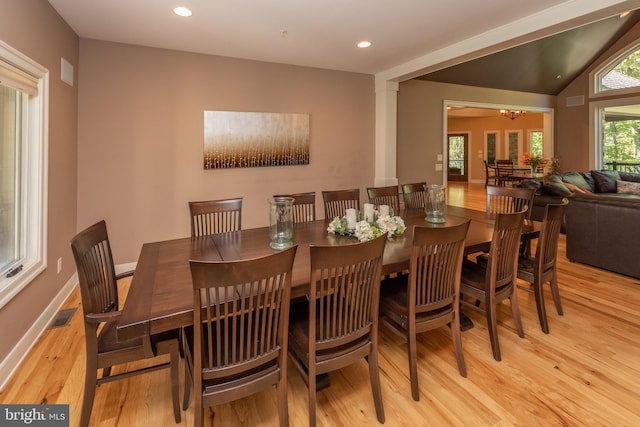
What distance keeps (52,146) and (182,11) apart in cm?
161

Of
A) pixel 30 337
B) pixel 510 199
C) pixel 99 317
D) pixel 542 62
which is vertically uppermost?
pixel 542 62

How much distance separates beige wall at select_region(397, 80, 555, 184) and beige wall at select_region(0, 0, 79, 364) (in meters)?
4.38

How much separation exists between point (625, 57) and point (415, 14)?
6.83 m

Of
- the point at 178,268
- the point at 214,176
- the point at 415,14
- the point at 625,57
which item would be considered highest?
the point at 625,57

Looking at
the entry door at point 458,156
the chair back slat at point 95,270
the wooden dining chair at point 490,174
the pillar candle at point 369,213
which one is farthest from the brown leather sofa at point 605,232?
the entry door at point 458,156

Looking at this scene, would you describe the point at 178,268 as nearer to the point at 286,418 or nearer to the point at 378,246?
the point at 286,418

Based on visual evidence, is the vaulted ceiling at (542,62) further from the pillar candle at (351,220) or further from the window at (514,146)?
the window at (514,146)

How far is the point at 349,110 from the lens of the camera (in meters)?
5.18

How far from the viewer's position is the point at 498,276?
2.35 metres

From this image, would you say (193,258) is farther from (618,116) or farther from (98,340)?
(618,116)

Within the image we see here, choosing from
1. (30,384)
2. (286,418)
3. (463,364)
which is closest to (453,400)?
(463,364)

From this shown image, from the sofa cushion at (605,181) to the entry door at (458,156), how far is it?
7551 millimetres

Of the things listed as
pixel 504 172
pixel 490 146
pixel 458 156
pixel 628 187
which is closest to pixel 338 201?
pixel 628 187

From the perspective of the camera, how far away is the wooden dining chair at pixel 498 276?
218 centimetres
